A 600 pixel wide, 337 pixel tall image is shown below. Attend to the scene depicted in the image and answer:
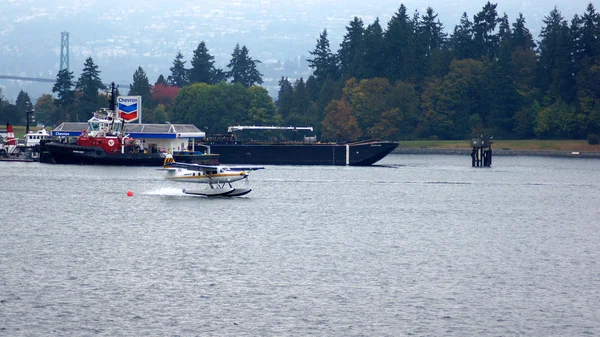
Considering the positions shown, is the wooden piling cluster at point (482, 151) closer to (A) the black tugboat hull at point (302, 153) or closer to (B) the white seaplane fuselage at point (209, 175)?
(A) the black tugboat hull at point (302, 153)

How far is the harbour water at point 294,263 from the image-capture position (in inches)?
1468

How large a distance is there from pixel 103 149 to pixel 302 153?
3076cm

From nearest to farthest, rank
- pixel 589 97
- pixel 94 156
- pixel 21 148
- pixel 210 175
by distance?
pixel 210 175 < pixel 94 156 < pixel 21 148 < pixel 589 97

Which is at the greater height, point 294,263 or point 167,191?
point 167,191

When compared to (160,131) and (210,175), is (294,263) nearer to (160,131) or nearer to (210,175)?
(210,175)

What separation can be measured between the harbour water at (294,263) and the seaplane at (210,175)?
1482 mm

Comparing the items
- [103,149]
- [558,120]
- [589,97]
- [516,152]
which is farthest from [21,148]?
[589,97]

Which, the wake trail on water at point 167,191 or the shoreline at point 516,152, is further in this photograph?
the shoreline at point 516,152

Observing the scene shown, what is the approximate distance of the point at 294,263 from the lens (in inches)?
1941

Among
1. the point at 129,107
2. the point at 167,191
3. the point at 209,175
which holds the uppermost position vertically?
the point at 129,107

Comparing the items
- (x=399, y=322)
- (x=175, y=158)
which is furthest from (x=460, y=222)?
(x=175, y=158)

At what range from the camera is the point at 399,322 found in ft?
123

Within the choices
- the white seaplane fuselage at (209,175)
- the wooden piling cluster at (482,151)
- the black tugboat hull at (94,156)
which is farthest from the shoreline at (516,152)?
the white seaplane fuselage at (209,175)

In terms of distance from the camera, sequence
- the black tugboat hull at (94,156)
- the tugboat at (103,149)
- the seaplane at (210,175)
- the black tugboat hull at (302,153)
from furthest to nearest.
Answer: the black tugboat hull at (302,153)
the tugboat at (103,149)
the black tugboat hull at (94,156)
the seaplane at (210,175)
